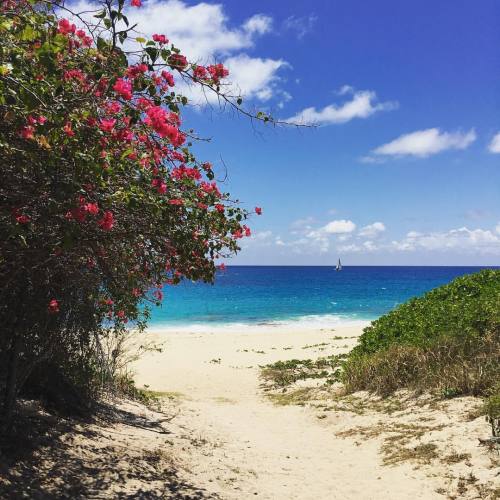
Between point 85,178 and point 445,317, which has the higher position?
point 85,178

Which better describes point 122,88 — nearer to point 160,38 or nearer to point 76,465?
point 160,38

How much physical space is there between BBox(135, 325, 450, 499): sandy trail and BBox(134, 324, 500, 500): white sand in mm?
15

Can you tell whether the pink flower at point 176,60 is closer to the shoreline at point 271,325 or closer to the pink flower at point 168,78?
the pink flower at point 168,78

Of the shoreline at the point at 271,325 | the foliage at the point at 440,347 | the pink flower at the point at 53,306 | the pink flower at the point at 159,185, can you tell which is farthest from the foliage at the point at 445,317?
the shoreline at the point at 271,325

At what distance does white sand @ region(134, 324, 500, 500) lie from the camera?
21.4ft

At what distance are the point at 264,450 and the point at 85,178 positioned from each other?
634 cm

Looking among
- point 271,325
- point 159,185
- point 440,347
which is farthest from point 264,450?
point 271,325

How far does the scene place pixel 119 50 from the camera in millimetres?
3684

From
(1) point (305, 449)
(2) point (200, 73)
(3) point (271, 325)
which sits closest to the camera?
(2) point (200, 73)

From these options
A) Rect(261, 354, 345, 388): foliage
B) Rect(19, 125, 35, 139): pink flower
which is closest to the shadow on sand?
Rect(19, 125, 35, 139): pink flower

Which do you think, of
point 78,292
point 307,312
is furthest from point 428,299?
point 307,312

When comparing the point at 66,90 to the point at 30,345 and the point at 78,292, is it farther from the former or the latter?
the point at 30,345

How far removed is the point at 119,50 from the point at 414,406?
8.40 meters

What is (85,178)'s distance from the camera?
391cm
